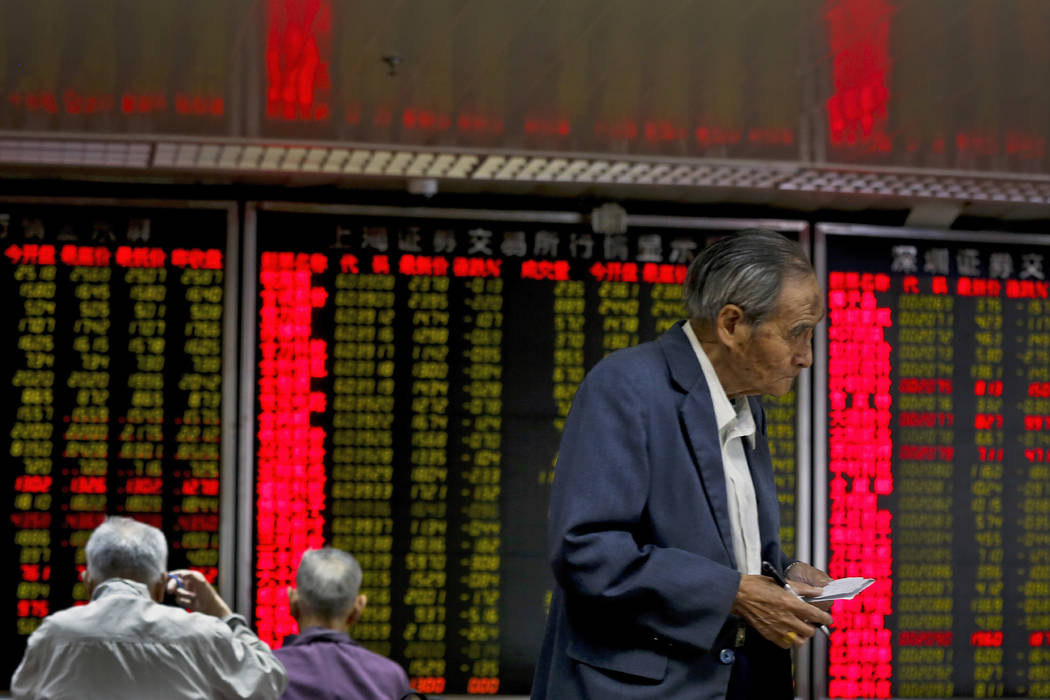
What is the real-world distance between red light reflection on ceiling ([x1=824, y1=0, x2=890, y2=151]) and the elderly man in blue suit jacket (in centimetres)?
123

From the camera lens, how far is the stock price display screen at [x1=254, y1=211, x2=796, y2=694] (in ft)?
13.5

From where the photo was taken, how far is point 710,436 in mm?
1609

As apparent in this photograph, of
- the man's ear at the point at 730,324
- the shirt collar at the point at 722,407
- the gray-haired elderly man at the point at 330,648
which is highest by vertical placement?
the man's ear at the point at 730,324

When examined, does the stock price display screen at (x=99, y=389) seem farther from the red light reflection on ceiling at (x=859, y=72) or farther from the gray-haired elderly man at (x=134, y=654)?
the red light reflection on ceiling at (x=859, y=72)

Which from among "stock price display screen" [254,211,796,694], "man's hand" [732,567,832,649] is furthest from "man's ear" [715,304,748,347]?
"stock price display screen" [254,211,796,694]

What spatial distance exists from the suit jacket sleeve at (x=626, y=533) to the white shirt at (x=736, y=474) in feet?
0.19

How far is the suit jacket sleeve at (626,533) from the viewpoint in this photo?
1.50m

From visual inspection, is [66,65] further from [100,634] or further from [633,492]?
[633,492]

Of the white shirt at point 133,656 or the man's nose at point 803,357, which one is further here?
the white shirt at point 133,656

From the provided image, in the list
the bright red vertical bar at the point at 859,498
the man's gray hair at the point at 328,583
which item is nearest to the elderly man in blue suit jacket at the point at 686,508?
the man's gray hair at the point at 328,583

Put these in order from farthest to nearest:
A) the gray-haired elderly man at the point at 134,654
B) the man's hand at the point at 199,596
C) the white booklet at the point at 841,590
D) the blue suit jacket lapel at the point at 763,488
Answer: the man's hand at the point at 199,596, the gray-haired elderly man at the point at 134,654, the blue suit jacket lapel at the point at 763,488, the white booklet at the point at 841,590

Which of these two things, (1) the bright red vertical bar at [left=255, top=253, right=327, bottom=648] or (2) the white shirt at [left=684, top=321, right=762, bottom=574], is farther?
(1) the bright red vertical bar at [left=255, top=253, right=327, bottom=648]

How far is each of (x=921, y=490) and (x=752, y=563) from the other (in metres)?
→ 2.94

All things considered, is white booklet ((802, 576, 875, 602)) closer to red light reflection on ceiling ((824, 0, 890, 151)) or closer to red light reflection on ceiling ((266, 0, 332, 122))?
red light reflection on ceiling ((824, 0, 890, 151))
